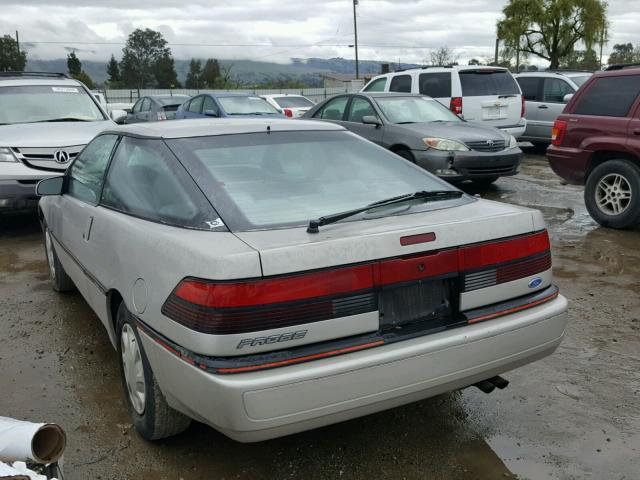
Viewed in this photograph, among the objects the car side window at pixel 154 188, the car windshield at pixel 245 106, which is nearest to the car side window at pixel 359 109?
the car windshield at pixel 245 106

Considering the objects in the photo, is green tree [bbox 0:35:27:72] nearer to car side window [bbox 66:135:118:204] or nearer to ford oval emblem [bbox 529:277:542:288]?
car side window [bbox 66:135:118:204]

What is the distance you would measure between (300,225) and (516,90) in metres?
10.5

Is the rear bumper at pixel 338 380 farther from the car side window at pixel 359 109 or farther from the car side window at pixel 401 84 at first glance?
the car side window at pixel 401 84

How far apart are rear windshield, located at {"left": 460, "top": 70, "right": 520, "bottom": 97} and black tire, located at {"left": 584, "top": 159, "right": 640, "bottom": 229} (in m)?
4.91

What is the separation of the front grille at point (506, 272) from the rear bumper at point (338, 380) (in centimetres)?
17

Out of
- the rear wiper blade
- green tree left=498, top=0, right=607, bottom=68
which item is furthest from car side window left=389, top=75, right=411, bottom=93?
green tree left=498, top=0, right=607, bottom=68

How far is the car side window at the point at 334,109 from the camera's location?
33.8ft

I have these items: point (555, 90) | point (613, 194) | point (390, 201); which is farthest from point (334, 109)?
point (390, 201)

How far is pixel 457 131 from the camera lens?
8922mm

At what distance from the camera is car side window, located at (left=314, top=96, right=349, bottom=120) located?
10.3 metres

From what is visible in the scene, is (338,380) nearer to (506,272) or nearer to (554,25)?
(506,272)

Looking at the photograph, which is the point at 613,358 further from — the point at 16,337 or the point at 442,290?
the point at 16,337

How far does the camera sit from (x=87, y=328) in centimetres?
453

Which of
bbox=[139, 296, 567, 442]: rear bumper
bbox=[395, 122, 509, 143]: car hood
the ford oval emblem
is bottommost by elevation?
bbox=[139, 296, 567, 442]: rear bumper
